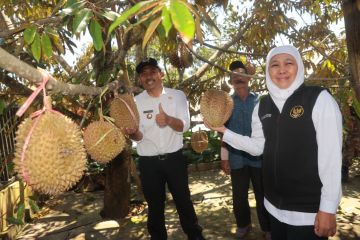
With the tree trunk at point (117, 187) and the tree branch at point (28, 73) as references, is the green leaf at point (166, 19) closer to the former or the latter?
the tree branch at point (28, 73)

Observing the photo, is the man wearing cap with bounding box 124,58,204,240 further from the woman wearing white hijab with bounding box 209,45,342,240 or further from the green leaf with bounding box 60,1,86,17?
the green leaf with bounding box 60,1,86,17

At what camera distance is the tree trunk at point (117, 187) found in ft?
13.5

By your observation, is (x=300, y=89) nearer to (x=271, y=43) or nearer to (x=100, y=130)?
(x=100, y=130)

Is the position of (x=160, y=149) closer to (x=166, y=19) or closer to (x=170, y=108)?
(x=170, y=108)

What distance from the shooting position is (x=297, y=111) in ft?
5.97

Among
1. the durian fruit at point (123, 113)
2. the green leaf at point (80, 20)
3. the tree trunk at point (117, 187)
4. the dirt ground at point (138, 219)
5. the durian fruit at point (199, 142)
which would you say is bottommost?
the dirt ground at point (138, 219)

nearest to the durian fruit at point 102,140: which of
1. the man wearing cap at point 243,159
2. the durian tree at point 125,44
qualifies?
the durian tree at point 125,44

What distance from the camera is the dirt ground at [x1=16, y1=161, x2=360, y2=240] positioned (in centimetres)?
383

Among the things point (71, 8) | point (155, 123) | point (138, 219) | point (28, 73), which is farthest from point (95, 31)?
point (138, 219)

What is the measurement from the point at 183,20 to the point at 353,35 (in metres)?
1.35

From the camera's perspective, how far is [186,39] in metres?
0.74

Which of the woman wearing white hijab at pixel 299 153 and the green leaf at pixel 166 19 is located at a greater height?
the green leaf at pixel 166 19

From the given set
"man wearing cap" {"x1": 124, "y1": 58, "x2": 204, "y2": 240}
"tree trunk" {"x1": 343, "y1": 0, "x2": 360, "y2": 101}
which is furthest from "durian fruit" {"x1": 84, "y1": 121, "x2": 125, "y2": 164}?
"tree trunk" {"x1": 343, "y1": 0, "x2": 360, "y2": 101}

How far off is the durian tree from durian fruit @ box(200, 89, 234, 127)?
1.16 feet
